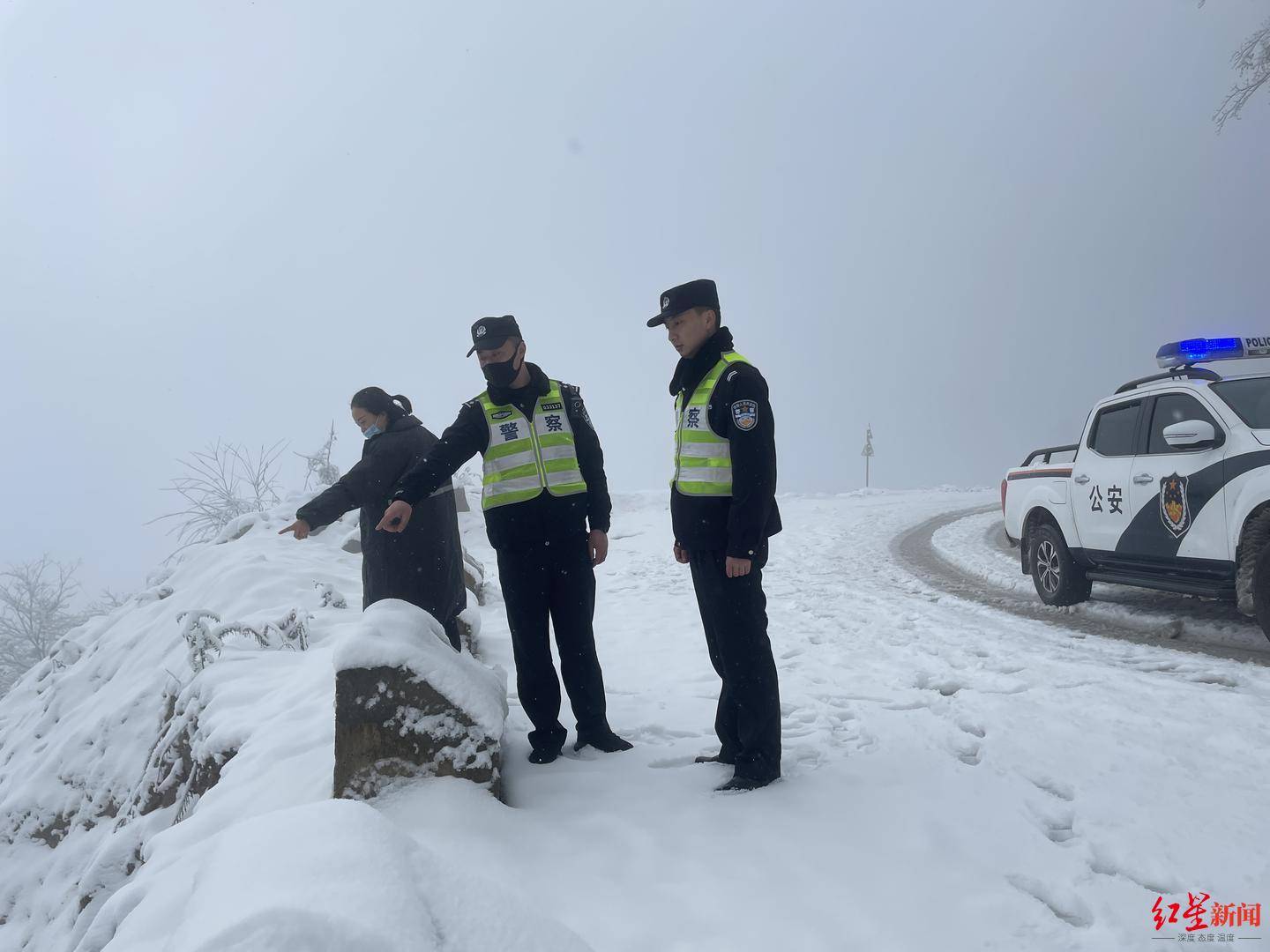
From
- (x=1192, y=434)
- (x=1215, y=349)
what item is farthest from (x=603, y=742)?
(x=1215, y=349)

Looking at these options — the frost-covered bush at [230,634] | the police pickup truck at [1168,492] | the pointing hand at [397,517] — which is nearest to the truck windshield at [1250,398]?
the police pickup truck at [1168,492]

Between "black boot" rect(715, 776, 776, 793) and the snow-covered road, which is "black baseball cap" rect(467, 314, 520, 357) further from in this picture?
"black boot" rect(715, 776, 776, 793)

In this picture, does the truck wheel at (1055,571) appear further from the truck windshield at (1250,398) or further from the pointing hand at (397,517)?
the pointing hand at (397,517)

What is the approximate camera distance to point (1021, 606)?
21.6 feet

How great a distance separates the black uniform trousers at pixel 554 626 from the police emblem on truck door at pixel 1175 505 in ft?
14.4

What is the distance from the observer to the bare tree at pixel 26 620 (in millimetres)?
21016

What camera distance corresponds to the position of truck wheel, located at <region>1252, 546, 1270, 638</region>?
434 centimetres

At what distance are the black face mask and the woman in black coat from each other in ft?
2.62

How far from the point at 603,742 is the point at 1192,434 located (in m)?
4.42

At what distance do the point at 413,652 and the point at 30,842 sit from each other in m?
4.80

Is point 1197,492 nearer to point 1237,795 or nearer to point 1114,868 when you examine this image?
point 1237,795

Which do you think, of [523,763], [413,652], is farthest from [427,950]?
[523,763]

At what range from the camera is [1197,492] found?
4863 mm

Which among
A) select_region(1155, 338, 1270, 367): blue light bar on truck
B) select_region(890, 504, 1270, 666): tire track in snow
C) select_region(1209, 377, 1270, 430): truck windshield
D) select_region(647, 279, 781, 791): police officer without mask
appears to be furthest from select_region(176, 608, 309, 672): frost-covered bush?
select_region(1155, 338, 1270, 367): blue light bar on truck
